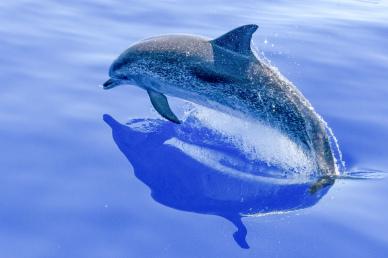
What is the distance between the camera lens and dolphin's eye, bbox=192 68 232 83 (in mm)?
5965

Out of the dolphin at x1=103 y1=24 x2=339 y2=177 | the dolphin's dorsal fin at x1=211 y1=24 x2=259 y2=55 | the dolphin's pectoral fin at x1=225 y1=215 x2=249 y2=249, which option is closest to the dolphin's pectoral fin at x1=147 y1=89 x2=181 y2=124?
the dolphin at x1=103 y1=24 x2=339 y2=177

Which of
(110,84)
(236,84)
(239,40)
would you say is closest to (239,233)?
(236,84)

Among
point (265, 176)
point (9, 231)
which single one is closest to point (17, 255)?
point (9, 231)

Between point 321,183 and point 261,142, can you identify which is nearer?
point 321,183

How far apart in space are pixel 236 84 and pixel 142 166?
132cm

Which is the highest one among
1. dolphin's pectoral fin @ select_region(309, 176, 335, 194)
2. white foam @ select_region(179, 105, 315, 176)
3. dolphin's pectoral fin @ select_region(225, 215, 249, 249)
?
white foam @ select_region(179, 105, 315, 176)

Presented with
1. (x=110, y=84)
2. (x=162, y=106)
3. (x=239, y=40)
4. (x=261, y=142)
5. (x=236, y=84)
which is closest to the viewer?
(x=239, y=40)

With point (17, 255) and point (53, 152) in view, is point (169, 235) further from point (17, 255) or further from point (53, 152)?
point (53, 152)

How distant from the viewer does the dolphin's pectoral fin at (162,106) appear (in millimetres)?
6447

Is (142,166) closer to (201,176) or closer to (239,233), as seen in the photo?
(201,176)

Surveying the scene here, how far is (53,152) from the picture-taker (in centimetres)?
599

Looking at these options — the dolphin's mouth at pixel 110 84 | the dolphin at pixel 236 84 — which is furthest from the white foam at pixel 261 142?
the dolphin's mouth at pixel 110 84

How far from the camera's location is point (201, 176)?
5840 mm

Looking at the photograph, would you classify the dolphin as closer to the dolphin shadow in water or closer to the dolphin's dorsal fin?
the dolphin's dorsal fin
